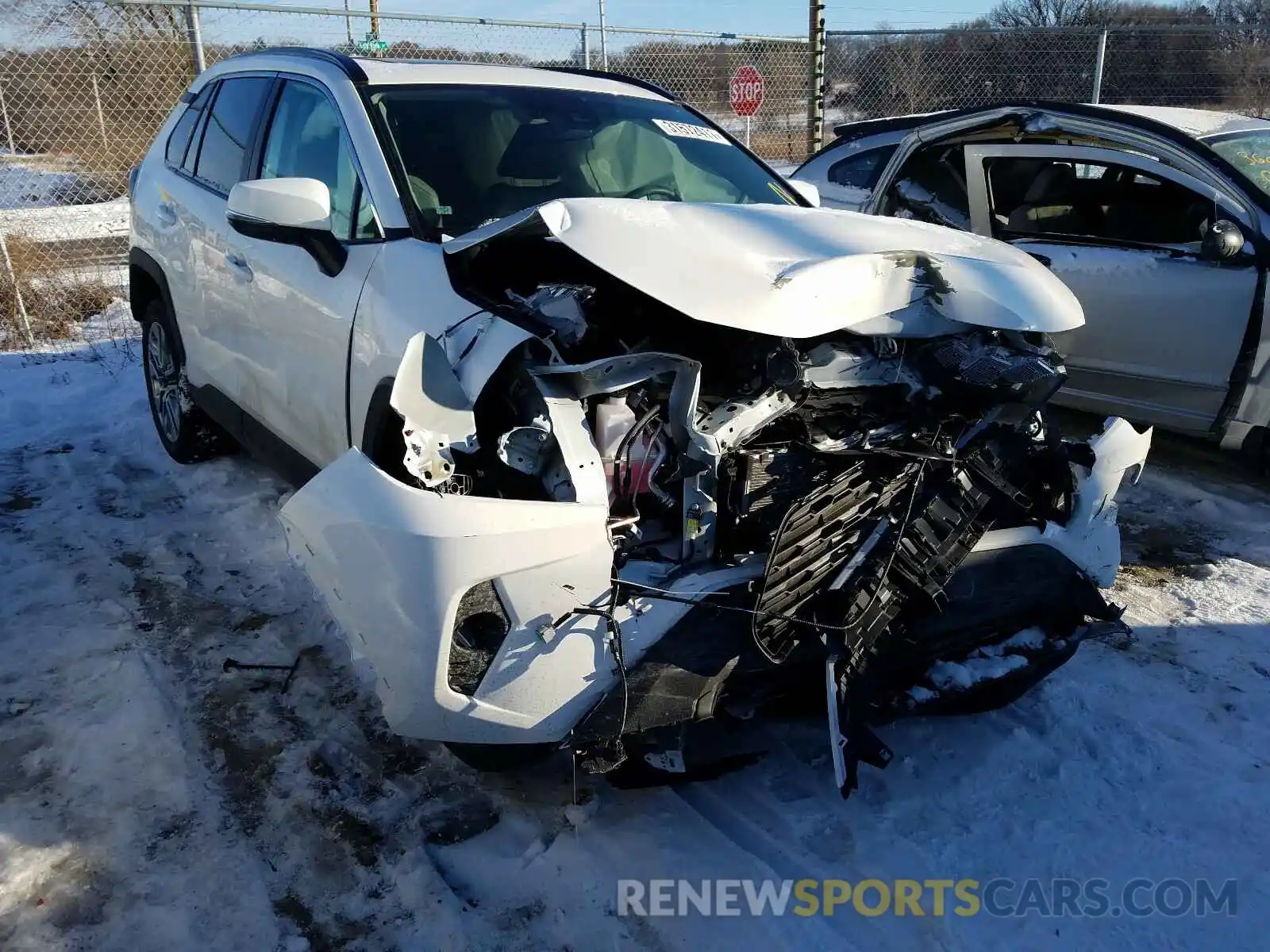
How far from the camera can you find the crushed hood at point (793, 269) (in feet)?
8.03

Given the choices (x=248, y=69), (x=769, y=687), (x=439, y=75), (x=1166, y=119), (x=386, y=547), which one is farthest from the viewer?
(x=1166, y=119)

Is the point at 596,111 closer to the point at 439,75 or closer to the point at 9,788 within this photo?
the point at 439,75

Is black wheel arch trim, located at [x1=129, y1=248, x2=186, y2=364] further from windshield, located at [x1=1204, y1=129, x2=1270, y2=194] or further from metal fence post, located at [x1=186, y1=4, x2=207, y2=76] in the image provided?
windshield, located at [x1=1204, y1=129, x2=1270, y2=194]

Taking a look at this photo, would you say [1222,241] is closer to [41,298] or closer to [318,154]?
[318,154]

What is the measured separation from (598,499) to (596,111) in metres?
2.13

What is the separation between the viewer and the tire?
16.7 ft

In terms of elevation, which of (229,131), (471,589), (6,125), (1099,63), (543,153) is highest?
(1099,63)

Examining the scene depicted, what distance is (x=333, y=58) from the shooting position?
3.73 meters

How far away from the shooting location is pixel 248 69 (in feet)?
14.4

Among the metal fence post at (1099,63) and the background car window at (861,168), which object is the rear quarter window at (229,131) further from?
the metal fence post at (1099,63)

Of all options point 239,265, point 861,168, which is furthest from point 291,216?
point 861,168

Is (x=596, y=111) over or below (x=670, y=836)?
over

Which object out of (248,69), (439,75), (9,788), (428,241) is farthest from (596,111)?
(9,788)

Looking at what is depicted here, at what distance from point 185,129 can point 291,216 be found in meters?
2.35
